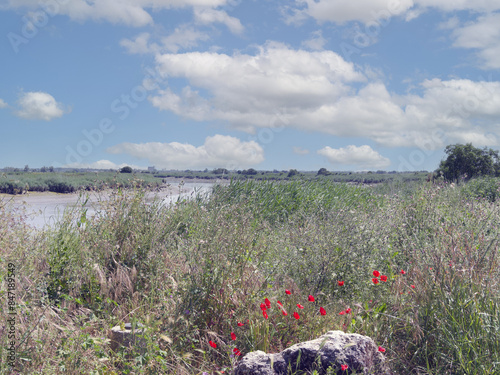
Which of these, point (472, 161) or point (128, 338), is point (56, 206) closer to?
point (128, 338)

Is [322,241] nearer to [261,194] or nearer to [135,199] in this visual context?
[135,199]

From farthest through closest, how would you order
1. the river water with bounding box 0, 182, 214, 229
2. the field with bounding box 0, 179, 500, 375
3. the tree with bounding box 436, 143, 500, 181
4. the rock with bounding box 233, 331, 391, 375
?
the tree with bounding box 436, 143, 500, 181 → the river water with bounding box 0, 182, 214, 229 → the field with bounding box 0, 179, 500, 375 → the rock with bounding box 233, 331, 391, 375

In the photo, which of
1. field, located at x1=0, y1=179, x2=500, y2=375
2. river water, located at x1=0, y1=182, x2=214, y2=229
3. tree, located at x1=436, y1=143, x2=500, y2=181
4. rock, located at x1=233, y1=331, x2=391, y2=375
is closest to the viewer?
rock, located at x1=233, y1=331, x2=391, y2=375

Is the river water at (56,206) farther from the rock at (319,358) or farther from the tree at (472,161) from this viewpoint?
the tree at (472,161)

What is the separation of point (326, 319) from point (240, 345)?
1.00 metres

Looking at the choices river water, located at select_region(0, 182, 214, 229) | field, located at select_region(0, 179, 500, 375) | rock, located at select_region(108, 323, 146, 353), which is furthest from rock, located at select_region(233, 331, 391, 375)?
river water, located at select_region(0, 182, 214, 229)

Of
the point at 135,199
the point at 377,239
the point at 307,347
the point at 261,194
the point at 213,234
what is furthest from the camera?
the point at 261,194

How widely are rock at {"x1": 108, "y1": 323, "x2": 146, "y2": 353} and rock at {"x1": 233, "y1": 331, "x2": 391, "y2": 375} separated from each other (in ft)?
3.34

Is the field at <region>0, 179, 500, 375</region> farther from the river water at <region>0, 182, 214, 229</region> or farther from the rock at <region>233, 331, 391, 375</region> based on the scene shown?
the river water at <region>0, 182, 214, 229</region>

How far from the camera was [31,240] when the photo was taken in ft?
21.5

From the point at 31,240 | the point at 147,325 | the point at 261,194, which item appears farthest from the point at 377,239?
the point at 261,194

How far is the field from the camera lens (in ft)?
11.8

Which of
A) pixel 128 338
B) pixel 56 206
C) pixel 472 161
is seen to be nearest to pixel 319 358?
pixel 128 338

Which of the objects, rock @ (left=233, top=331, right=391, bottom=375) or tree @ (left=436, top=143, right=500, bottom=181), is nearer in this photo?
rock @ (left=233, top=331, right=391, bottom=375)
